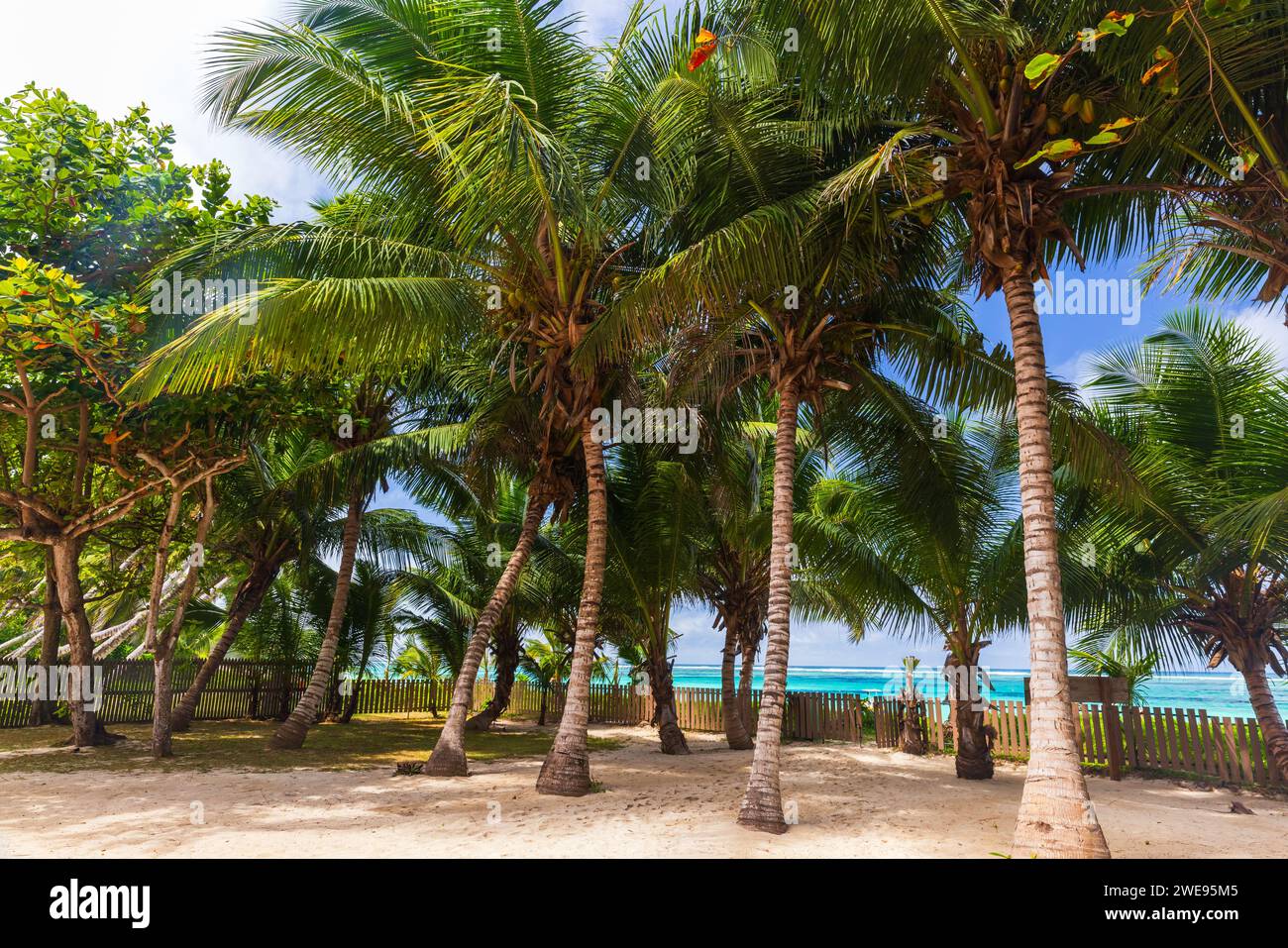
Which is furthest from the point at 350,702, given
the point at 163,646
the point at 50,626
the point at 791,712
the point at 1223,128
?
the point at 1223,128

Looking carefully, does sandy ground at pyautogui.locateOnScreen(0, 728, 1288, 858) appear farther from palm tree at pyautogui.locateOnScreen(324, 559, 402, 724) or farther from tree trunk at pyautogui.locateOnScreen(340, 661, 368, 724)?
tree trunk at pyautogui.locateOnScreen(340, 661, 368, 724)

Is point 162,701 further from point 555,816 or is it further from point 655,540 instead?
point 655,540

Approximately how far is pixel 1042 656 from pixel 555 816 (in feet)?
16.1

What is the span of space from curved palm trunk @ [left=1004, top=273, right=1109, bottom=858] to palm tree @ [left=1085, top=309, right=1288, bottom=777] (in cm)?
398

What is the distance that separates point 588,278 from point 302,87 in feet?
12.5

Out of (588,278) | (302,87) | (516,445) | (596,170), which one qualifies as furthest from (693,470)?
(302,87)

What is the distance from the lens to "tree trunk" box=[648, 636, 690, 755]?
14477mm

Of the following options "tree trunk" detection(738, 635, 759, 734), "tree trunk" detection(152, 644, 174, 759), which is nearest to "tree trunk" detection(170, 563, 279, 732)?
"tree trunk" detection(152, 644, 174, 759)

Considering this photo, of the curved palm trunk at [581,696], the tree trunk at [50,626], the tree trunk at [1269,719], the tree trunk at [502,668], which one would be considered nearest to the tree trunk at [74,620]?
the tree trunk at [50,626]

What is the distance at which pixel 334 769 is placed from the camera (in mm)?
10969

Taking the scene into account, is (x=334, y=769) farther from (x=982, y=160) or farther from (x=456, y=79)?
(x=982, y=160)

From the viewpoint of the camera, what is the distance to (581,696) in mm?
9336

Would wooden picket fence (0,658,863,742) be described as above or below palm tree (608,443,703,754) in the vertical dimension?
below

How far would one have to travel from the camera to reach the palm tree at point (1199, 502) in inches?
375
